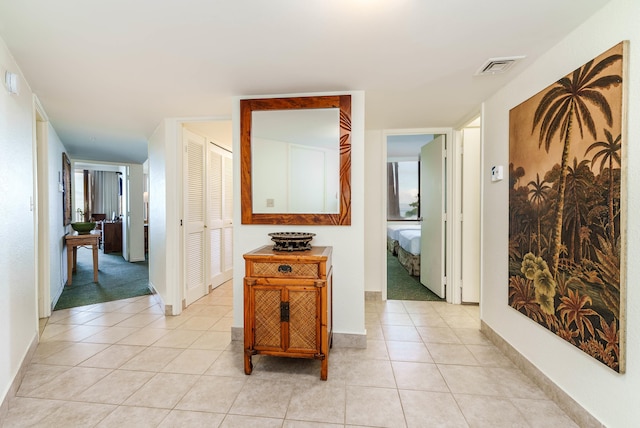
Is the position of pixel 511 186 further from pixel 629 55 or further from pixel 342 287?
pixel 342 287

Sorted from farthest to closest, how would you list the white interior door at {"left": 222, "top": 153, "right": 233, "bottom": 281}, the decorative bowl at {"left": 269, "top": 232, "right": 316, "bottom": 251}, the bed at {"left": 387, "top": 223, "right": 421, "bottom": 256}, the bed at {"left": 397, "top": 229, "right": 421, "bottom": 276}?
the bed at {"left": 387, "top": 223, "right": 421, "bottom": 256} < the bed at {"left": 397, "top": 229, "right": 421, "bottom": 276} < the white interior door at {"left": 222, "top": 153, "right": 233, "bottom": 281} < the decorative bowl at {"left": 269, "top": 232, "right": 316, "bottom": 251}

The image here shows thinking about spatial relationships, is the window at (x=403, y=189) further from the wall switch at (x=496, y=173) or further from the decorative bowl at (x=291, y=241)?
the decorative bowl at (x=291, y=241)

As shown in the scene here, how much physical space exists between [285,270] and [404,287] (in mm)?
2710

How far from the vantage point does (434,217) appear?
3.85 meters

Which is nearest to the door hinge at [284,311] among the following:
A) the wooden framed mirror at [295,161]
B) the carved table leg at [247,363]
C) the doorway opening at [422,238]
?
the carved table leg at [247,363]

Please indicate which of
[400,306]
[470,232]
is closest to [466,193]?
[470,232]

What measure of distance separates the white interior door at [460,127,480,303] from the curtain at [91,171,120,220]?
938cm

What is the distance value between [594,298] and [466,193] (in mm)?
2194

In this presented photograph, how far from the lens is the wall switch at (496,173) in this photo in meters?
2.38

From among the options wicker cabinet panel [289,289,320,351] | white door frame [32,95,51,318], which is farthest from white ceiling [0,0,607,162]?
wicker cabinet panel [289,289,320,351]

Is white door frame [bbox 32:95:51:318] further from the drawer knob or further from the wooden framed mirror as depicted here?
the drawer knob

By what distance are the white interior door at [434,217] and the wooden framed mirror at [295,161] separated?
1748 millimetres

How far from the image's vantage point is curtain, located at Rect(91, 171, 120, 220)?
8.69m

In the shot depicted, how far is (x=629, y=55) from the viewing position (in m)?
1.30
